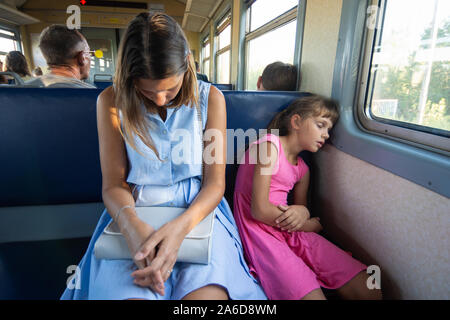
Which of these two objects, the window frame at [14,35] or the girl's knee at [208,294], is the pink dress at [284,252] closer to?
the girl's knee at [208,294]

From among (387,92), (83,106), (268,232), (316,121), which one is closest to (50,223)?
(83,106)

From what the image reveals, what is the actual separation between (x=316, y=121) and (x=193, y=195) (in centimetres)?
72

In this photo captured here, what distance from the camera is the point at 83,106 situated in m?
1.33

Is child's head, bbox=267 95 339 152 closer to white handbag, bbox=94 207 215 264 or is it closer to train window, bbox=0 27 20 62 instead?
white handbag, bbox=94 207 215 264

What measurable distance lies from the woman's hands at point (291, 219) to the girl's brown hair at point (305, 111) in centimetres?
42

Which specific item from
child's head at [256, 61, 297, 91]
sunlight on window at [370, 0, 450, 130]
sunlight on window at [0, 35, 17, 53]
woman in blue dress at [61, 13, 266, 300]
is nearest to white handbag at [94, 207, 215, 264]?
woman in blue dress at [61, 13, 266, 300]

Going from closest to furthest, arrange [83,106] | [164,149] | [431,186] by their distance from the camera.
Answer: [431,186]
[164,149]
[83,106]

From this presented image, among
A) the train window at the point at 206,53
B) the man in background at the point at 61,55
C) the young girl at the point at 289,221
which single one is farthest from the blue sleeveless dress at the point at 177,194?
the train window at the point at 206,53

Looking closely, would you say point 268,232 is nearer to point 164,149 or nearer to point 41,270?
point 164,149

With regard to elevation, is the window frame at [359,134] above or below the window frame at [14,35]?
below

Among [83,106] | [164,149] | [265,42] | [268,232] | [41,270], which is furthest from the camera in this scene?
[265,42]

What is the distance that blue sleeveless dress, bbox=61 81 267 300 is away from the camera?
836mm

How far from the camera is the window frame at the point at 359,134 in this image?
2.72 feet

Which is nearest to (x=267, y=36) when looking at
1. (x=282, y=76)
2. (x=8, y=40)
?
(x=282, y=76)
